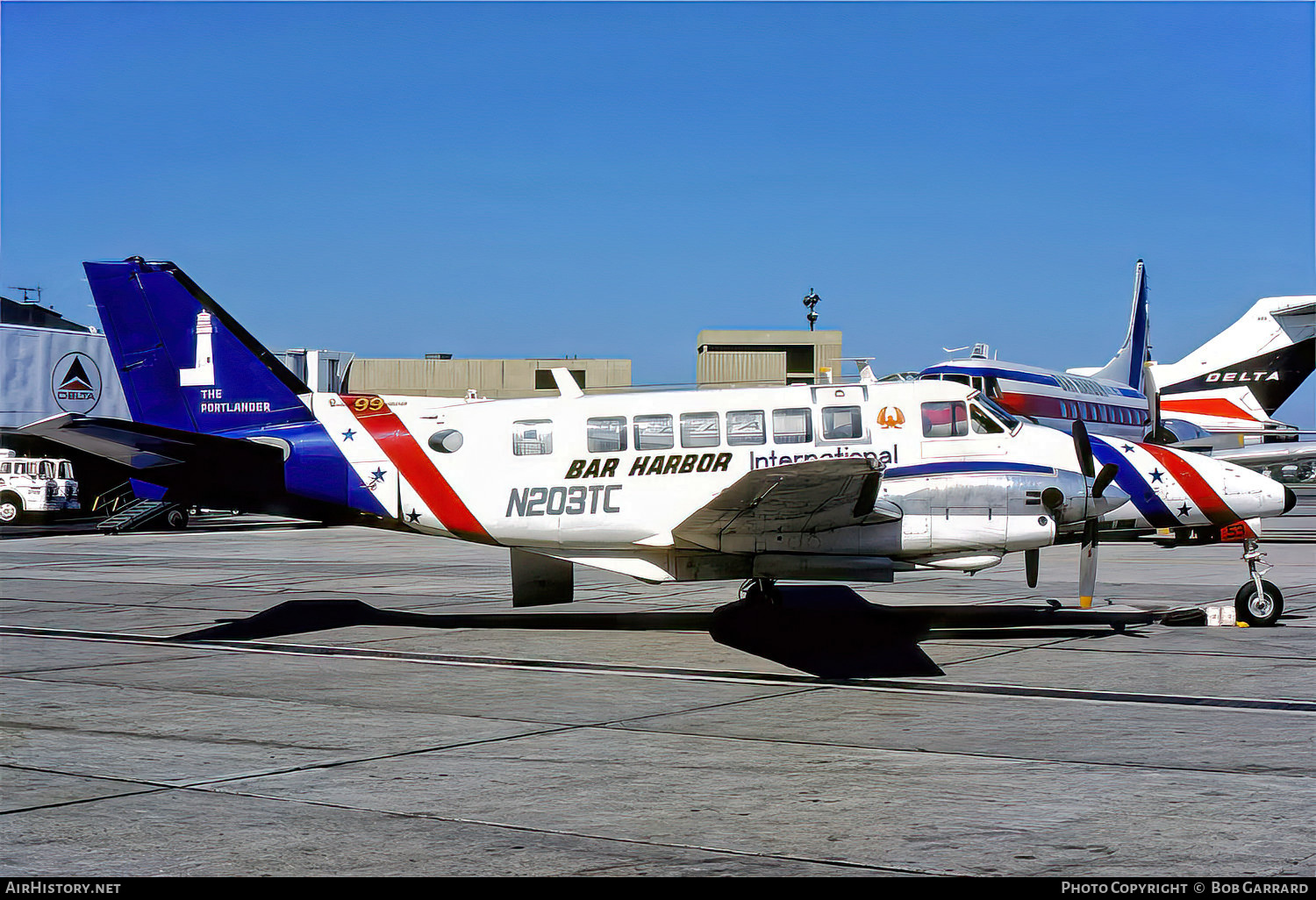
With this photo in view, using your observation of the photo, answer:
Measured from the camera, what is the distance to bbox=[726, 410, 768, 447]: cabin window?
1480 centimetres

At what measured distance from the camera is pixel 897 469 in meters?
14.6

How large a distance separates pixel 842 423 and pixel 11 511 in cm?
3950

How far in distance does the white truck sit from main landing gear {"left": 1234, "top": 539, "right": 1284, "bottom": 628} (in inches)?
1650

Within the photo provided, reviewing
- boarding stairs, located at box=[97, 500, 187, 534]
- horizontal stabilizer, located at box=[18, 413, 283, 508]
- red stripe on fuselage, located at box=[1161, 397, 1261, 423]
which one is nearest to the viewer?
horizontal stabilizer, located at box=[18, 413, 283, 508]

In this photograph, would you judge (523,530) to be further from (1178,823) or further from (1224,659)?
(1178,823)

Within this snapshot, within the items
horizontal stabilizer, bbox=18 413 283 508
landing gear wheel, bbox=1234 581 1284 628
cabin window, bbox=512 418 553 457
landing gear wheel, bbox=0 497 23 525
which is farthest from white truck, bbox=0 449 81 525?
landing gear wheel, bbox=1234 581 1284 628

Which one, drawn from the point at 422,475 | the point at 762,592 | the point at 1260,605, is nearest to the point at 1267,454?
the point at 1260,605

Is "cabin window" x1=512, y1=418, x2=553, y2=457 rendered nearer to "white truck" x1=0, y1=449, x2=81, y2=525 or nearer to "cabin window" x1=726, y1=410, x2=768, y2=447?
"cabin window" x1=726, y1=410, x2=768, y2=447

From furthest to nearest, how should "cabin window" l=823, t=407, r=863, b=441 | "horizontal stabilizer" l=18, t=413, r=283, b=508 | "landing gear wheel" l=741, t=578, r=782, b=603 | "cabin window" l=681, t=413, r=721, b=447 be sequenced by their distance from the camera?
"landing gear wheel" l=741, t=578, r=782, b=603, "cabin window" l=681, t=413, r=721, b=447, "cabin window" l=823, t=407, r=863, b=441, "horizontal stabilizer" l=18, t=413, r=283, b=508

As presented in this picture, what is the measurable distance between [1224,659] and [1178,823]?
6972 mm

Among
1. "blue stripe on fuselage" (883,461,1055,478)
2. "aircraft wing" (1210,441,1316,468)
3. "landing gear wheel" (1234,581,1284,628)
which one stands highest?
"aircraft wing" (1210,441,1316,468)

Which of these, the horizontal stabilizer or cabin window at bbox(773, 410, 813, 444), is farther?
cabin window at bbox(773, 410, 813, 444)

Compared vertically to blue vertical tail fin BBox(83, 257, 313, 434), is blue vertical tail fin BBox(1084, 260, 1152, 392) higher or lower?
higher
